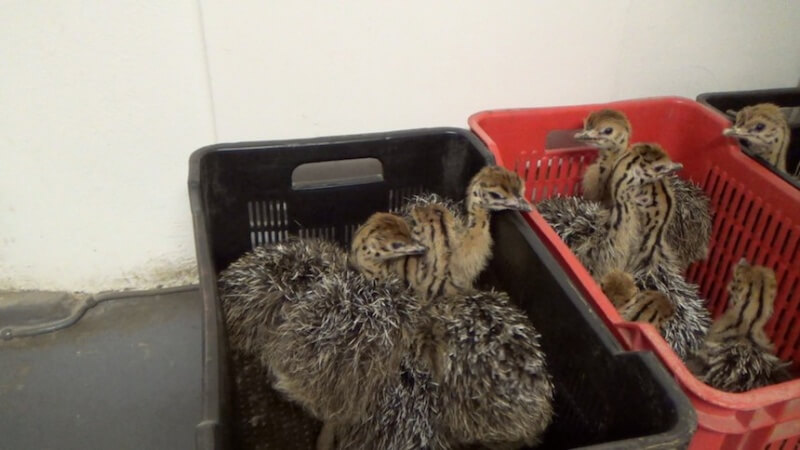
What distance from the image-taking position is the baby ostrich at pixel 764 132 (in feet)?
4.81

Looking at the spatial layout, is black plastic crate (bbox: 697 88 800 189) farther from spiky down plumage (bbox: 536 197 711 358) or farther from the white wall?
spiky down plumage (bbox: 536 197 711 358)

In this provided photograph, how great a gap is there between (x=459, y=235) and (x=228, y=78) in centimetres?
65

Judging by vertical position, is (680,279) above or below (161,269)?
above

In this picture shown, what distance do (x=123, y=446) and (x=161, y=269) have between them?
0.52 m

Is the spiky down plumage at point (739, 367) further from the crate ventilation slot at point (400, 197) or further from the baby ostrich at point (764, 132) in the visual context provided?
the crate ventilation slot at point (400, 197)

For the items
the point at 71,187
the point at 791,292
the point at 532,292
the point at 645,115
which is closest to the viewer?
the point at 532,292

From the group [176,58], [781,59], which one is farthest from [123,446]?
[781,59]

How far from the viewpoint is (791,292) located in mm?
1326

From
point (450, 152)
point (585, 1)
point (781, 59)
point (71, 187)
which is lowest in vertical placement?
point (71, 187)

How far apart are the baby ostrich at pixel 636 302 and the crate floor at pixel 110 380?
0.90 m

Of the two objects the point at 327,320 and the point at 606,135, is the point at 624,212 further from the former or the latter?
the point at 327,320

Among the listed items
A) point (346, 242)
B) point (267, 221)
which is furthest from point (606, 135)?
point (267, 221)

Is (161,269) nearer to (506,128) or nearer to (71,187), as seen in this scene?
(71,187)

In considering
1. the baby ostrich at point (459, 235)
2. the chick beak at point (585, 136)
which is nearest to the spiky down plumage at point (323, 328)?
the baby ostrich at point (459, 235)
